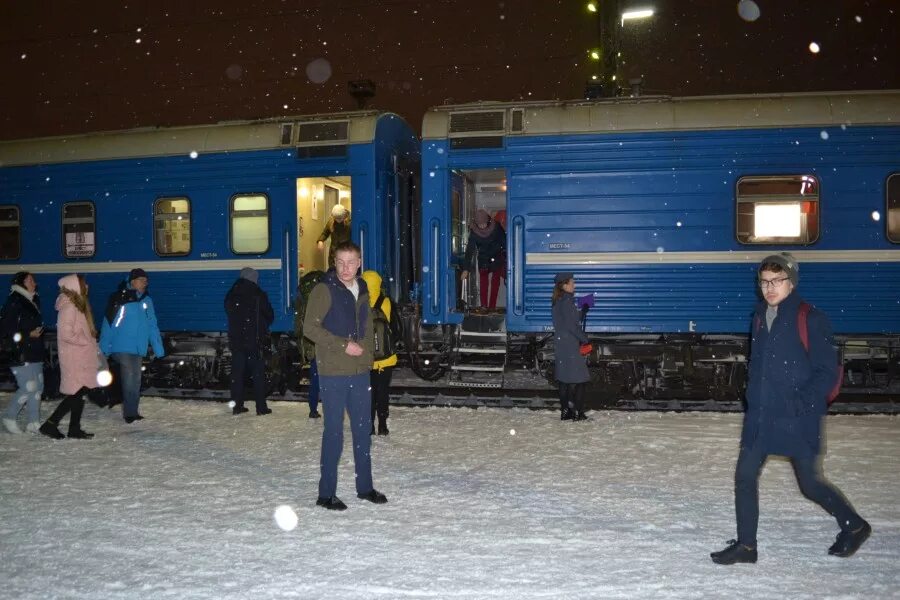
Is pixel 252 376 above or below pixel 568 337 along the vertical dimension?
below

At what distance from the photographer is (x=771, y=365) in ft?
15.4

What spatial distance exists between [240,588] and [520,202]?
7070 mm

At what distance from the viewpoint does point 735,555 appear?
15.8ft

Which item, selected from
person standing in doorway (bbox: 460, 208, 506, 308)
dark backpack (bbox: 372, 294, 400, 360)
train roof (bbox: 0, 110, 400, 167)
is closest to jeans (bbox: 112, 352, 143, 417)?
dark backpack (bbox: 372, 294, 400, 360)

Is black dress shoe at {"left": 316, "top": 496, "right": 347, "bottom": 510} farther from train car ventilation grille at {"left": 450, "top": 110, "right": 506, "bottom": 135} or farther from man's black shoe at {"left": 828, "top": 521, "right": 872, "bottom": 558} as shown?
train car ventilation grille at {"left": 450, "top": 110, "right": 506, "bottom": 135}

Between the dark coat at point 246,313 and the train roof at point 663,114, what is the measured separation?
3.06 metres

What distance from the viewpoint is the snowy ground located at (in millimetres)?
4602

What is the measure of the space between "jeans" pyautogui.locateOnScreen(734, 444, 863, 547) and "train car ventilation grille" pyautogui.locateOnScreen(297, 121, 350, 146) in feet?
26.0

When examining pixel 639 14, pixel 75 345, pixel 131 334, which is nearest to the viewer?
pixel 75 345

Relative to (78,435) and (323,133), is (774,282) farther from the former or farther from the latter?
(323,133)

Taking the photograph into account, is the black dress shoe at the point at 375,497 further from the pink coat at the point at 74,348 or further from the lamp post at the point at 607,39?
the lamp post at the point at 607,39

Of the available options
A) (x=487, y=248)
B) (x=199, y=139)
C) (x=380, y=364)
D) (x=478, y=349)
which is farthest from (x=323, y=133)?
(x=380, y=364)

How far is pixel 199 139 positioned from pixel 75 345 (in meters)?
4.53

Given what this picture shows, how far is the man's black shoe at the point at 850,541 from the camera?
488 centimetres
